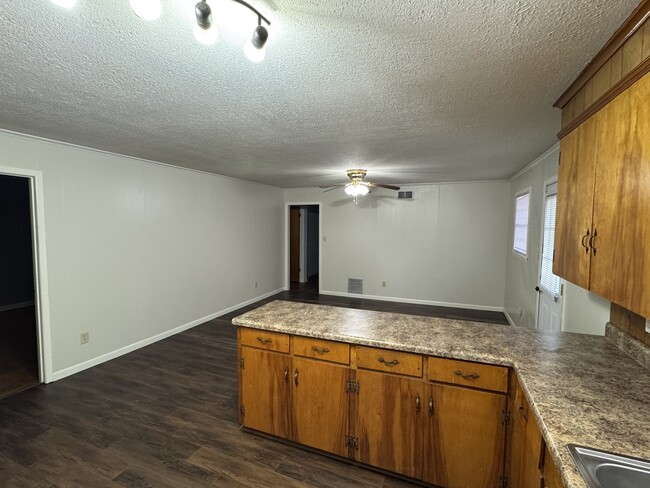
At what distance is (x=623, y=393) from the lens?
4.26 feet

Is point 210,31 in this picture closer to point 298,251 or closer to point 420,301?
point 420,301

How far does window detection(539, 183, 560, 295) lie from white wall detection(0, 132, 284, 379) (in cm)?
450

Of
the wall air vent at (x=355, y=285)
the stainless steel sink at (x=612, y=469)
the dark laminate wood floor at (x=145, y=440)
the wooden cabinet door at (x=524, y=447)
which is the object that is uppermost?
the stainless steel sink at (x=612, y=469)

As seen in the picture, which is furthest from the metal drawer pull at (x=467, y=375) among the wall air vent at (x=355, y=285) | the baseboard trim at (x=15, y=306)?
the baseboard trim at (x=15, y=306)

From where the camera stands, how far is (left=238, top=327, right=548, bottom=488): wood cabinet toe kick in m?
1.66

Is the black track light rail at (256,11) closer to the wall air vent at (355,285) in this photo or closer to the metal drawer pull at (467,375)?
the metal drawer pull at (467,375)

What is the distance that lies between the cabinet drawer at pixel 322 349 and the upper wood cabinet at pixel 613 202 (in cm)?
136

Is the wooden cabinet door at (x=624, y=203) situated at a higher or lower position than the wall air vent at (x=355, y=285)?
higher

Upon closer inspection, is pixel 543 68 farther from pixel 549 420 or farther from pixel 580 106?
pixel 549 420

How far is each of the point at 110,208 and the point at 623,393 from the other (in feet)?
14.6

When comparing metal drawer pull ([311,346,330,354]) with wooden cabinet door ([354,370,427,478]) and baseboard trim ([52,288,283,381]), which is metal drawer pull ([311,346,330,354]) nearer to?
wooden cabinet door ([354,370,427,478])

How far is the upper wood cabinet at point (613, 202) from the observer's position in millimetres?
1113

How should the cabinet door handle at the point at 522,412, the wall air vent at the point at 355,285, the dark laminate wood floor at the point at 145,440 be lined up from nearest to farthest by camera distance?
the cabinet door handle at the point at 522,412 < the dark laminate wood floor at the point at 145,440 < the wall air vent at the point at 355,285

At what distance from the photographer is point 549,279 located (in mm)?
2988
